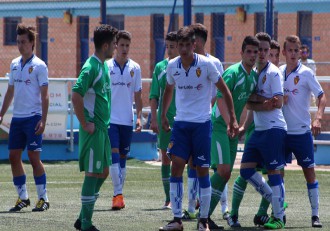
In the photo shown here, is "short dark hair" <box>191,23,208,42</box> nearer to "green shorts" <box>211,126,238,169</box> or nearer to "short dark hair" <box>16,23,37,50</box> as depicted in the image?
"green shorts" <box>211,126,238,169</box>

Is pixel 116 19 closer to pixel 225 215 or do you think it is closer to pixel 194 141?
pixel 225 215

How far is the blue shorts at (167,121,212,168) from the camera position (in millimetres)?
10797

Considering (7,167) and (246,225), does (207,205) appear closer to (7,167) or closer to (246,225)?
(246,225)

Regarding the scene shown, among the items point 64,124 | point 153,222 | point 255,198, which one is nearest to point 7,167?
point 64,124

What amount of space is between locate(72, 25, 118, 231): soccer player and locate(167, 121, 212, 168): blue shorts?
720 mm

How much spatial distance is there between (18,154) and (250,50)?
3278mm

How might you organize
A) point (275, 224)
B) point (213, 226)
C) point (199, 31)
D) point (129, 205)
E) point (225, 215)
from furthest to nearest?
point (129, 205), point (225, 215), point (199, 31), point (213, 226), point (275, 224)

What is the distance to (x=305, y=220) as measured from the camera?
12.1 metres

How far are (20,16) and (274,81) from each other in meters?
24.1

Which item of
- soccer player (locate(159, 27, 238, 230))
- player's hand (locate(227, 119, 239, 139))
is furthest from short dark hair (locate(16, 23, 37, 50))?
player's hand (locate(227, 119, 239, 139))

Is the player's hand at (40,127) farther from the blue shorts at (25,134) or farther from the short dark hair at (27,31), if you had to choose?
the short dark hair at (27,31)

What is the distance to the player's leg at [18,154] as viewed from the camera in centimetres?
1285

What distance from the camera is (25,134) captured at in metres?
12.9

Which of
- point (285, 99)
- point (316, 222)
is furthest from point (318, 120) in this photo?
point (316, 222)
